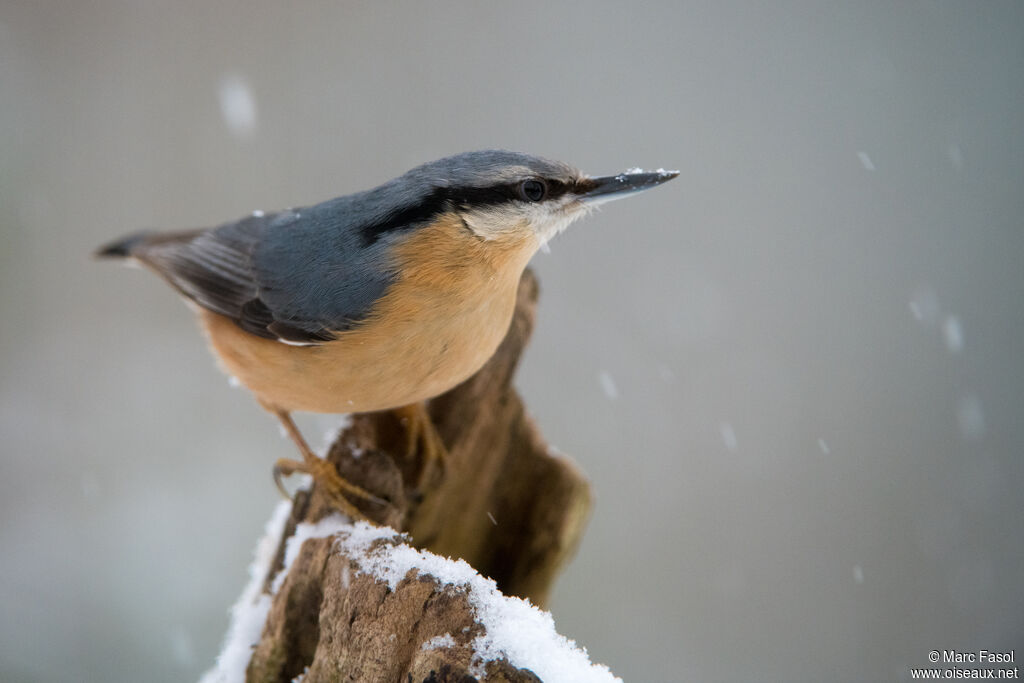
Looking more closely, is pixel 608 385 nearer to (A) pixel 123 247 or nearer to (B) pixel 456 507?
(B) pixel 456 507

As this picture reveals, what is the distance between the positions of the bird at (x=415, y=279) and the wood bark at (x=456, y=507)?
198mm

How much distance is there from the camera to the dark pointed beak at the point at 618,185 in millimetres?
2643

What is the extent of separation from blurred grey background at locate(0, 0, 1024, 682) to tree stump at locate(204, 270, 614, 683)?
81.8 inches

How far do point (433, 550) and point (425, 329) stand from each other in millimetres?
863

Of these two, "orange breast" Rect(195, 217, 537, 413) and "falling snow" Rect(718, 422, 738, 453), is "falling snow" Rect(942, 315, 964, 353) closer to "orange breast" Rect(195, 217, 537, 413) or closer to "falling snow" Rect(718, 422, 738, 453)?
"falling snow" Rect(718, 422, 738, 453)

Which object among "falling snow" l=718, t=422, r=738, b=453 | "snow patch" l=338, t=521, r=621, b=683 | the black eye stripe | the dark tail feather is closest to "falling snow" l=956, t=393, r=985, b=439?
"falling snow" l=718, t=422, r=738, b=453

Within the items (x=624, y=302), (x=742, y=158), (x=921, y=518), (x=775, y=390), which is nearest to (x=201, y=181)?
(x=624, y=302)

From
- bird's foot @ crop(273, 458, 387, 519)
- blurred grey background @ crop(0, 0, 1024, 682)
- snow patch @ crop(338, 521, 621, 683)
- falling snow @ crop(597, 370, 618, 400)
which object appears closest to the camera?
snow patch @ crop(338, 521, 621, 683)

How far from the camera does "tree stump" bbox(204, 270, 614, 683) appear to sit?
1.81 metres

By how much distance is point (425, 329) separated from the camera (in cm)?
259

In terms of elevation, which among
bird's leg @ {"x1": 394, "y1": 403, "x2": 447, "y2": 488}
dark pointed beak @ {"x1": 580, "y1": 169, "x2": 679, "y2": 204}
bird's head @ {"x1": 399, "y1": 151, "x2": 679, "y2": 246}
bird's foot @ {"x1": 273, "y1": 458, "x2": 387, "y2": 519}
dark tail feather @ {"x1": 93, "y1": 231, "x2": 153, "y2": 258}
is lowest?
bird's foot @ {"x1": 273, "y1": 458, "x2": 387, "y2": 519}

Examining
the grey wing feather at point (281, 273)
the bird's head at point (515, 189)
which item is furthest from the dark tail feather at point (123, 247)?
the bird's head at point (515, 189)

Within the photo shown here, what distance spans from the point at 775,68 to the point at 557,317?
2.30 m

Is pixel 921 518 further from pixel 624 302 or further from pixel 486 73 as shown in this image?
pixel 486 73
